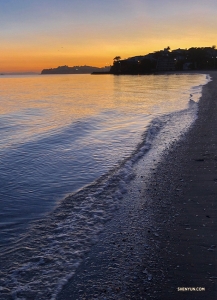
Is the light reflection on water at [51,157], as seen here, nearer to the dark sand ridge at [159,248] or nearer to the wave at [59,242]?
the wave at [59,242]

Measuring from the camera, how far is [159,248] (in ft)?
16.2

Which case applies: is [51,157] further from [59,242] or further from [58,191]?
[59,242]

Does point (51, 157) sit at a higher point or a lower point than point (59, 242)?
higher

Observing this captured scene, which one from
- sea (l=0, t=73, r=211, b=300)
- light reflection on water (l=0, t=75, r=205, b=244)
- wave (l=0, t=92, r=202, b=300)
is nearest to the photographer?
wave (l=0, t=92, r=202, b=300)

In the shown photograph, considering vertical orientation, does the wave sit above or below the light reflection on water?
below

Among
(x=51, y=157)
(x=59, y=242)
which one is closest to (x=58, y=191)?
(x=59, y=242)

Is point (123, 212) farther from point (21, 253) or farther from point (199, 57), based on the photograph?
point (199, 57)

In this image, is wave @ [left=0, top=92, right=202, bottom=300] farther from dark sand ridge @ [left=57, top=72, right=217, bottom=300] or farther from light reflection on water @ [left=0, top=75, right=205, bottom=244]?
light reflection on water @ [left=0, top=75, right=205, bottom=244]

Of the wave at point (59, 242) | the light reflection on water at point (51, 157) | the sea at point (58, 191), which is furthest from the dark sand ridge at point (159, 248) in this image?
the light reflection on water at point (51, 157)

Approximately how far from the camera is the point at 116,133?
53.6 ft

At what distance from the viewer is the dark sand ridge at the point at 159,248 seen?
4055 millimetres

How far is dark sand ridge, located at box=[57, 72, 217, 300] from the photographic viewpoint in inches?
160

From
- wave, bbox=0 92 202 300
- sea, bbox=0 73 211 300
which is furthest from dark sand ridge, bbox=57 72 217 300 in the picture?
sea, bbox=0 73 211 300

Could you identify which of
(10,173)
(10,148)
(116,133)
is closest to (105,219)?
(10,173)
